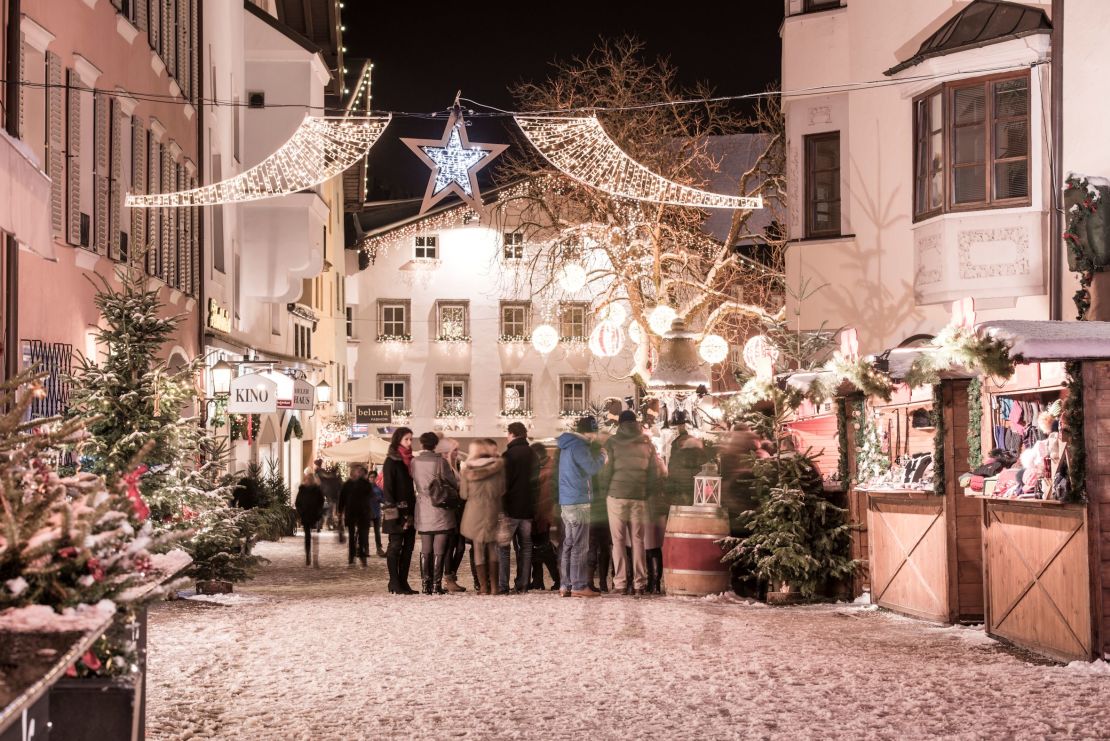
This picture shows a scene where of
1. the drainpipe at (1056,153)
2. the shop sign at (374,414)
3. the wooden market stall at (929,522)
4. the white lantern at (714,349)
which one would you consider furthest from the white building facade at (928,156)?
the shop sign at (374,414)

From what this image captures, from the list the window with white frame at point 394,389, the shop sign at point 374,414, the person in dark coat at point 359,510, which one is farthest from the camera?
the window with white frame at point 394,389

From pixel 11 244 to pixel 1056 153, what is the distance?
40.2ft

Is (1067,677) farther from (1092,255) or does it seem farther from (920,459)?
(1092,255)

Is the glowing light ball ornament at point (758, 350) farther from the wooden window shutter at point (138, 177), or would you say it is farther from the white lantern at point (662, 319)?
the wooden window shutter at point (138, 177)

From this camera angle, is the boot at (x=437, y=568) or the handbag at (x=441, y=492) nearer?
the handbag at (x=441, y=492)

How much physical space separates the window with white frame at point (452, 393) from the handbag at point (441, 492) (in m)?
42.7

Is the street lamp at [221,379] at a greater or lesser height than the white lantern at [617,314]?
lesser

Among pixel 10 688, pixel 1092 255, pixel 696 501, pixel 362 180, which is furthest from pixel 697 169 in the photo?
pixel 10 688

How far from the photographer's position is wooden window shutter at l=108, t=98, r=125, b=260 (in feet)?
66.0

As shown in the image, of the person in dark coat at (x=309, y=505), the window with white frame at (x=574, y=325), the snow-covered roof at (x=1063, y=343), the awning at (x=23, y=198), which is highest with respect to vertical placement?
the window with white frame at (x=574, y=325)

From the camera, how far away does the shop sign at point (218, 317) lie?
2848cm

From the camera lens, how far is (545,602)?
16250 millimetres

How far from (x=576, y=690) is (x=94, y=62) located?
39.2 feet

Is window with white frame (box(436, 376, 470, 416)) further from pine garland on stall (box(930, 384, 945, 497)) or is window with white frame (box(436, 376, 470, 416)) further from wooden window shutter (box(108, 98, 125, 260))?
pine garland on stall (box(930, 384, 945, 497))
